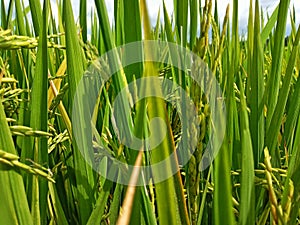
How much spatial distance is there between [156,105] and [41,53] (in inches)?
6.0

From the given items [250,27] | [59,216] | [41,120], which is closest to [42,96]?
[41,120]

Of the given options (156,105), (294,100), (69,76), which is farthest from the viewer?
(294,100)

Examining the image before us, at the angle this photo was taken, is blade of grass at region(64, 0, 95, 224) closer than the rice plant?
No

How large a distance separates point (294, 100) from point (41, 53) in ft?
1.24

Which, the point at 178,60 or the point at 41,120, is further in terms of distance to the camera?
the point at 178,60

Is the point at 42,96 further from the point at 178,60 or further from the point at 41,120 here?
the point at 178,60

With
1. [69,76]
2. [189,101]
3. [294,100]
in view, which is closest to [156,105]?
[189,101]

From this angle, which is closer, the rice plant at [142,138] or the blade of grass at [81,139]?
the rice plant at [142,138]

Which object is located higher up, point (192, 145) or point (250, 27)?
point (250, 27)

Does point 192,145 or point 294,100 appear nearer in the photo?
point 192,145

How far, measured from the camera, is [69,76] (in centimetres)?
43

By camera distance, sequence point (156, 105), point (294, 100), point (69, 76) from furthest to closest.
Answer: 1. point (294, 100)
2. point (69, 76)
3. point (156, 105)

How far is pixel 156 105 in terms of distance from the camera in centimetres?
32

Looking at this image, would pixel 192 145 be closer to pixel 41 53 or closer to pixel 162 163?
pixel 162 163
